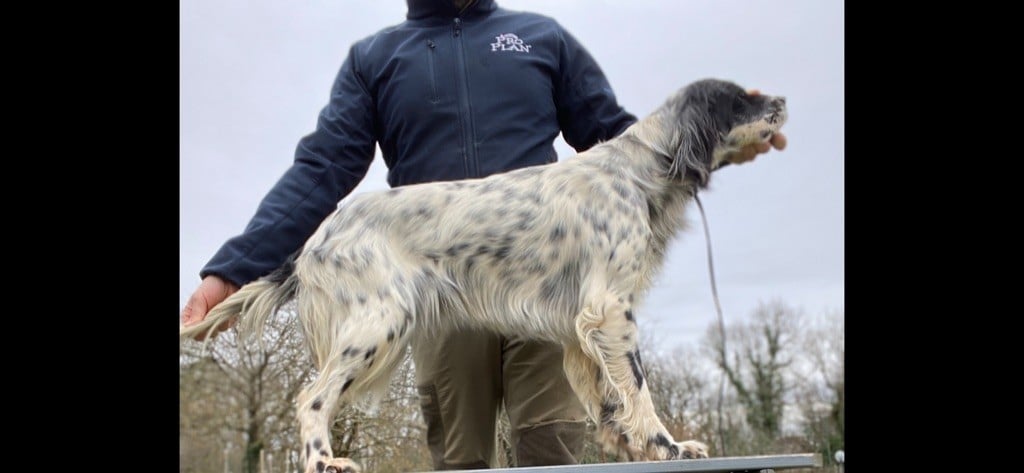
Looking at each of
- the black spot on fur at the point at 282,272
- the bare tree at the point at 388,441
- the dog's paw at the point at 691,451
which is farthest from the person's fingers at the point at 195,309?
the bare tree at the point at 388,441

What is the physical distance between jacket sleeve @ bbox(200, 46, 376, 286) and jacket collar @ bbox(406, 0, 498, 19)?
300 mm

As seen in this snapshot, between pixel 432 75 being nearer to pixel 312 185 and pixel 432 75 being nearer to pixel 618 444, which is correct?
pixel 312 185

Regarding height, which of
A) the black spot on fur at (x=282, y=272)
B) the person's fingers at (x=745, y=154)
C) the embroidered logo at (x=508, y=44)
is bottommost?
the black spot on fur at (x=282, y=272)

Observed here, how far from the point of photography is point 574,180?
140 inches

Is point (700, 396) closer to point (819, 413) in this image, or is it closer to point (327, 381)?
point (819, 413)

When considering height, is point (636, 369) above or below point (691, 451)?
above

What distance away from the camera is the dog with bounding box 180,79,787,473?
3385 millimetres

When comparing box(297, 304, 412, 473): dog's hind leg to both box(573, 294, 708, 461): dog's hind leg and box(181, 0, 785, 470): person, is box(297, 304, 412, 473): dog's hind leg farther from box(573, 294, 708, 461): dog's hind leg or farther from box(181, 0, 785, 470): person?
box(573, 294, 708, 461): dog's hind leg

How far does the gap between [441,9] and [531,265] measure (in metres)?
1.13

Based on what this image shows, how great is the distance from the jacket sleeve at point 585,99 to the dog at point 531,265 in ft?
1.06

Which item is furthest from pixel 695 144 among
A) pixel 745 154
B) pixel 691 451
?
pixel 691 451

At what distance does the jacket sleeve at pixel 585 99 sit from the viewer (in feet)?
13.1

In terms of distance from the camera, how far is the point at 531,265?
3502mm

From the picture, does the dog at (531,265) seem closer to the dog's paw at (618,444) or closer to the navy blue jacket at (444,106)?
the dog's paw at (618,444)
